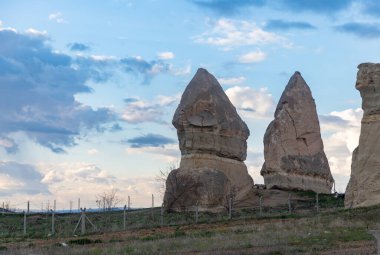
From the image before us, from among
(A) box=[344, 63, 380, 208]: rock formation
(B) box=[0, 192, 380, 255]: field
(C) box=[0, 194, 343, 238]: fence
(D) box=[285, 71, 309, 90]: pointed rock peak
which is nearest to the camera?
(B) box=[0, 192, 380, 255]: field

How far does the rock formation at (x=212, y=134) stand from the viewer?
182 feet

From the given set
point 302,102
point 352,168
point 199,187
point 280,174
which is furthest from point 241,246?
point 302,102

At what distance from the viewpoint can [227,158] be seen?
5669 centimetres

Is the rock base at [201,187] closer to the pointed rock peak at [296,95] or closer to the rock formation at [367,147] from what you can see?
the pointed rock peak at [296,95]

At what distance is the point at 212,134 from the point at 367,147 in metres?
19.7

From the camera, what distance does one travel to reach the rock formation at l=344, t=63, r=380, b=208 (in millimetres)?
37469

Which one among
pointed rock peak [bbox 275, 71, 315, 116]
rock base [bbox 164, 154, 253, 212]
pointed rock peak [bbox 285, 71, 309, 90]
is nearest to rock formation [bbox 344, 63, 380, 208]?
rock base [bbox 164, 154, 253, 212]

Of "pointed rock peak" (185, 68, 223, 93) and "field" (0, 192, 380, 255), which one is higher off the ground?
"pointed rock peak" (185, 68, 223, 93)

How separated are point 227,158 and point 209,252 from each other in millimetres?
35547

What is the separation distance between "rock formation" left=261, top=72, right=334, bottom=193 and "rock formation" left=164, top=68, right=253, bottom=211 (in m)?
4.25

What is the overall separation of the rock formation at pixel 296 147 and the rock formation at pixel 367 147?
2213 cm

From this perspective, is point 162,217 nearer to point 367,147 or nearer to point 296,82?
point 367,147

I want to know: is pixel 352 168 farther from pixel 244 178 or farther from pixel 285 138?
pixel 285 138

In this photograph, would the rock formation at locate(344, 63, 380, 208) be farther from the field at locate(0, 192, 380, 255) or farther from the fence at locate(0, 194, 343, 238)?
the fence at locate(0, 194, 343, 238)
